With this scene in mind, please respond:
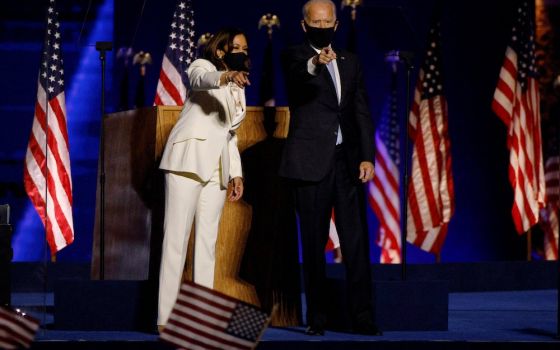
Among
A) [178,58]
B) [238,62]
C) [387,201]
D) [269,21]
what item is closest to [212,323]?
[238,62]

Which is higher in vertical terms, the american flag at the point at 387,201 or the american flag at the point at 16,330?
the american flag at the point at 387,201

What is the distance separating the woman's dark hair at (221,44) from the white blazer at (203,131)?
4cm

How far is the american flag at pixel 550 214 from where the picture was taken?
9.90 m

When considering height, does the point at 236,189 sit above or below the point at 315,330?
above

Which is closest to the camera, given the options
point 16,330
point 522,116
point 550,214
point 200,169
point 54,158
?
point 16,330

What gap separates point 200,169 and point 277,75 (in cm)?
515

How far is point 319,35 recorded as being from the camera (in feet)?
15.6

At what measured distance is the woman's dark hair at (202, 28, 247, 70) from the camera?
4.74 meters

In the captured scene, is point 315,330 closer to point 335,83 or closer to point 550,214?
point 335,83

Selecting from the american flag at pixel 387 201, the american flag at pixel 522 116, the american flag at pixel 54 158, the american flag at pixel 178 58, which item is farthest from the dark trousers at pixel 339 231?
the american flag at pixel 387 201

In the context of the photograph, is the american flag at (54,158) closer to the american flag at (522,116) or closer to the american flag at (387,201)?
the american flag at (387,201)

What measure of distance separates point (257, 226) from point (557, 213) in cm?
521

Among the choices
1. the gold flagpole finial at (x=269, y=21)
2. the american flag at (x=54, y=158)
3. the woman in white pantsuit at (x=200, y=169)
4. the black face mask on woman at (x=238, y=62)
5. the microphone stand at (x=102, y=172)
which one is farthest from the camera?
the gold flagpole finial at (x=269, y=21)

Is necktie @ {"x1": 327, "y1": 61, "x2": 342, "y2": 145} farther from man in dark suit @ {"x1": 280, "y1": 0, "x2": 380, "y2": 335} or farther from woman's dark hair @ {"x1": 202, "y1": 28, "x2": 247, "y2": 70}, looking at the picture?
woman's dark hair @ {"x1": 202, "y1": 28, "x2": 247, "y2": 70}
